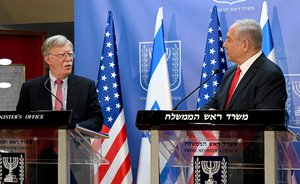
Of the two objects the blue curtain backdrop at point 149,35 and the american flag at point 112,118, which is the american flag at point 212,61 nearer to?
the blue curtain backdrop at point 149,35

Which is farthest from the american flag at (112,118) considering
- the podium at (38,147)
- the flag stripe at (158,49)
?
the podium at (38,147)

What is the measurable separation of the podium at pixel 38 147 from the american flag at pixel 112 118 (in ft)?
7.06

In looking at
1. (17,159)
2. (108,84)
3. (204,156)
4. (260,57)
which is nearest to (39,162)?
(17,159)

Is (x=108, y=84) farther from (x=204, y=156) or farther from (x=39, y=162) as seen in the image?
(x=204, y=156)

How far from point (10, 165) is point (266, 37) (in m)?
2.61

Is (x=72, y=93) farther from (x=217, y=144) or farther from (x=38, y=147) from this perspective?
(x=217, y=144)

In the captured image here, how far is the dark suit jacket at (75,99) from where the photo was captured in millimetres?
4285

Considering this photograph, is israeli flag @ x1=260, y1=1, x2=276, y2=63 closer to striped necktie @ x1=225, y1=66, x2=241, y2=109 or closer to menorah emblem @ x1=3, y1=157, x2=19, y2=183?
striped necktie @ x1=225, y1=66, x2=241, y2=109

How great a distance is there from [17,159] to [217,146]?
103cm

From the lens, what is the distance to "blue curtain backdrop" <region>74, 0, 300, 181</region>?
527cm

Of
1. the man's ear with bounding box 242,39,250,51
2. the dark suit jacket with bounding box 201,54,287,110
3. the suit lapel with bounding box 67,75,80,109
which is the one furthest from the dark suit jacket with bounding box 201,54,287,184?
the suit lapel with bounding box 67,75,80,109

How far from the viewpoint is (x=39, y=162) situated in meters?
3.21

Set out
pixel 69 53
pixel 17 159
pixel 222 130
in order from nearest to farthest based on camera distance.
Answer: pixel 222 130, pixel 17 159, pixel 69 53

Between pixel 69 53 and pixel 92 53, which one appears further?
pixel 92 53
